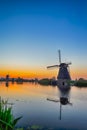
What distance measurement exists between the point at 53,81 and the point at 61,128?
3942 inches

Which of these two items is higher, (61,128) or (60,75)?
(60,75)

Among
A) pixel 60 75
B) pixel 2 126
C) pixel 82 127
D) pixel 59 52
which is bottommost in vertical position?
pixel 82 127

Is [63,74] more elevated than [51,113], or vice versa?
[63,74]

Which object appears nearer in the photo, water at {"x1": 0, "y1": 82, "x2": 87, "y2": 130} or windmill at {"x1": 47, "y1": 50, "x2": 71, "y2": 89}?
water at {"x1": 0, "y1": 82, "x2": 87, "y2": 130}

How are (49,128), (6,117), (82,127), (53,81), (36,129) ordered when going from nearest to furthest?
(6,117) < (36,129) < (49,128) < (82,127) < (53,81)

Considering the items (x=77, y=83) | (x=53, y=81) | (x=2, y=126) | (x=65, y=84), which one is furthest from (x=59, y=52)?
(x=2, y=126)

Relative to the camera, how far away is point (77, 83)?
336ft

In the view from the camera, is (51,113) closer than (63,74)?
Yes

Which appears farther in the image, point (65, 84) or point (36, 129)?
point (65, 84)

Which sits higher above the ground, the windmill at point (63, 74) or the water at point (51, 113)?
the windmill at point (63, 74)

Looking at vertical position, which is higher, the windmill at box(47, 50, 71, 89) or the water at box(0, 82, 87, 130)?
the windmill at box(47, 50, 71, 89)

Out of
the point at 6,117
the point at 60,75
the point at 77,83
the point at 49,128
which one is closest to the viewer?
the point at 6,117

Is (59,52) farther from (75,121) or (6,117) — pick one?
(6,117)

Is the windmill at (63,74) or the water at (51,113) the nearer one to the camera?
the water at (51,113)
